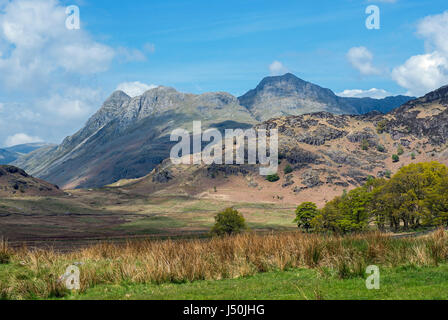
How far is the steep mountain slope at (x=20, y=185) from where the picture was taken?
571ft

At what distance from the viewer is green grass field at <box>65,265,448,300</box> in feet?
39.3

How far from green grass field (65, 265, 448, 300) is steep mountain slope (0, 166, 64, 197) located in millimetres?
174992

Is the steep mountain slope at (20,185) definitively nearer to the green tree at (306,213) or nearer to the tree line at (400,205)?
the green tree at (306,213)

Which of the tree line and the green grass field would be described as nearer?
the green grass field

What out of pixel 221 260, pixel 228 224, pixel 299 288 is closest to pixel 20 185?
pixel 228 224

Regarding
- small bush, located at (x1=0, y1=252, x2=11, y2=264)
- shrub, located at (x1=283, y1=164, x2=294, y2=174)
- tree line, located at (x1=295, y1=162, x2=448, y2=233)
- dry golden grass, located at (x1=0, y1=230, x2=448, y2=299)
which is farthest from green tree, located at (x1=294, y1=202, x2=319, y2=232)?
shrub, located at (x1=283, y1=164, x2=294, y2=174)

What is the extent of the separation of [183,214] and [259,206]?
3164 centimetres

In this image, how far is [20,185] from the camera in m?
181

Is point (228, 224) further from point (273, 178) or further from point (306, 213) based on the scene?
point (273, 178)

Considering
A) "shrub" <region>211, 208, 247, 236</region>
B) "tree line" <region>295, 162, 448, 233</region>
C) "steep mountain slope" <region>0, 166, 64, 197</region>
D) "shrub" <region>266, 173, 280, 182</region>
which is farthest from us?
"shrub" <region>266, 173, 280, 182</region>

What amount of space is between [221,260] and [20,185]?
185875mm

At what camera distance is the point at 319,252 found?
722 inches

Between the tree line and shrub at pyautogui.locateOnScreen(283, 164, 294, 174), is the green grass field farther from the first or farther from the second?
shrub at pyautogui.locateOnScreen(283, 164, 294, 174)
